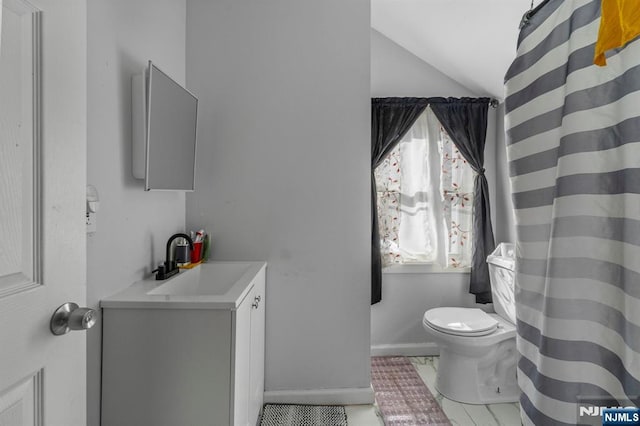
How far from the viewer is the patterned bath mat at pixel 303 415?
188cm

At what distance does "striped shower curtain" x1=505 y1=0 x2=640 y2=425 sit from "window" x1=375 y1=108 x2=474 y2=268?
1892 mm

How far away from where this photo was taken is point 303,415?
6.40ft

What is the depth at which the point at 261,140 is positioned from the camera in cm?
208

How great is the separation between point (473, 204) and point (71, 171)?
108 inches

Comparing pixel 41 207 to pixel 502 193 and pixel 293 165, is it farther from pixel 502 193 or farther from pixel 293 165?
pixel 502 193

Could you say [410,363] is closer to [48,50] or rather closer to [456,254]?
[456,254]

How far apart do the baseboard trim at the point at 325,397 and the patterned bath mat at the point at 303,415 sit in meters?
0.03

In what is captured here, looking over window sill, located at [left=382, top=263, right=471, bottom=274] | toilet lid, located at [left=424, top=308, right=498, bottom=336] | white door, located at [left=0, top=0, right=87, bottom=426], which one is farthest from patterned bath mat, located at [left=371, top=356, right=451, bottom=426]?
white door, located at [left=0, top=0, right=87, bottom=426]

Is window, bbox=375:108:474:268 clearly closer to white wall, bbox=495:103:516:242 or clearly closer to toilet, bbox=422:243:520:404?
white wall, bbox=495:103:516:242

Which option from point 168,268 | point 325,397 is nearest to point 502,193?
point 325,397

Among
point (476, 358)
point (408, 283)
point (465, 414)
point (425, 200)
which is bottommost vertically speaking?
point (465, 414)

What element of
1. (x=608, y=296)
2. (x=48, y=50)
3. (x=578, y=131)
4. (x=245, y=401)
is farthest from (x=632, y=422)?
(x=48, y=50)

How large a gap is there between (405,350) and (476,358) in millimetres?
745

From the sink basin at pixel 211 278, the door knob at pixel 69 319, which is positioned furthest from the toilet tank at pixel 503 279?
the door knob at pixel 69 319
